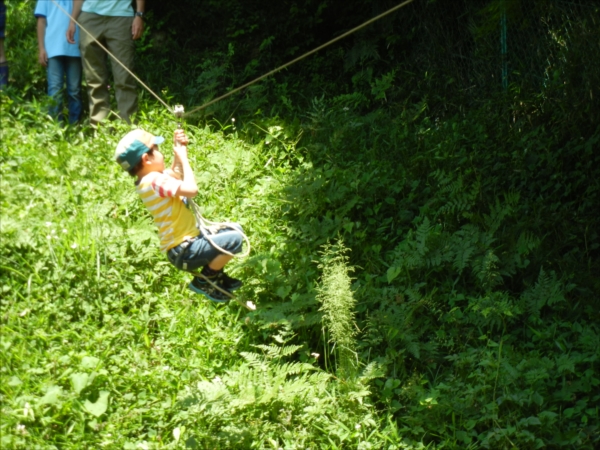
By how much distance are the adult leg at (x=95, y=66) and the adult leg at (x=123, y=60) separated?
0.10m

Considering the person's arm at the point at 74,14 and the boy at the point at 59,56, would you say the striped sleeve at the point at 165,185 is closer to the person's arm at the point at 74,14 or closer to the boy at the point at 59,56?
the boy at the point at 59,56

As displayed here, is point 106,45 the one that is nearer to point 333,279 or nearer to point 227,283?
point 333,279

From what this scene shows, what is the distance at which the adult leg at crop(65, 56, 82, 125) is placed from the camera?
7781 millimetres

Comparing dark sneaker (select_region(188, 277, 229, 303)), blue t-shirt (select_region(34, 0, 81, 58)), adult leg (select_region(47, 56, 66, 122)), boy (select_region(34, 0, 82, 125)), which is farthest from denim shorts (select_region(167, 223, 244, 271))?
blue t-shirt (select_region(34, 0, 81, 58))

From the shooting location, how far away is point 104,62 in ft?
25.1

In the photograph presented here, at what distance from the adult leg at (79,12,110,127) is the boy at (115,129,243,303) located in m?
3.41

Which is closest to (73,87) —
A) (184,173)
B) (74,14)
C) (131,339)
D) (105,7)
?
(74,14)

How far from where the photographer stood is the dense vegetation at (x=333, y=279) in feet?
15.5

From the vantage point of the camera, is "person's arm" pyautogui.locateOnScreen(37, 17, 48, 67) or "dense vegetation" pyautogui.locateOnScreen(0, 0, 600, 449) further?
"person's arm" pyautogui.locateOnScreen(37, 17, 48, 67)

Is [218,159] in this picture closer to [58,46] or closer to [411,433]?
[58,46]

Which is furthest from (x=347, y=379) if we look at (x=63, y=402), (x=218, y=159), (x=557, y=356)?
(x=218, y=159)

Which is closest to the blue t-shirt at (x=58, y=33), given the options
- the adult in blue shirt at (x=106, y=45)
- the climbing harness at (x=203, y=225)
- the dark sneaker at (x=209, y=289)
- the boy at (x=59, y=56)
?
the boy at (x=59, y=56)

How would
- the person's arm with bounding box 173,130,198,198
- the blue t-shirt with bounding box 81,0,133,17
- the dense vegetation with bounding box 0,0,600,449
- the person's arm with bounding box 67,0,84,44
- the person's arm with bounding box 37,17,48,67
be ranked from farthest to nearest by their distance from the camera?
the person's arm with bounding box 37,17,48,67
the person's arm with bounding box 67,0,84,44
the blue t-shirt with bounding box 81,0,133,17
the dense vegetation with bounding box 0,0,600,449
the person's arm with bounding box 173,130,198,198

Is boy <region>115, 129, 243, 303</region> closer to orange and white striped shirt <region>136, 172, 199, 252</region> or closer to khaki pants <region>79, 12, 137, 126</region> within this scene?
orange and white striped shirt <region>136, 172, 199, 252</region>
